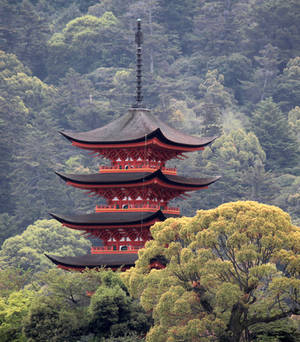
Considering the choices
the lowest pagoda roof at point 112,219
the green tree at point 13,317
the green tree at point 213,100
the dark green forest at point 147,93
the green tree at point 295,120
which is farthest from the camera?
the green tree at point 295,120

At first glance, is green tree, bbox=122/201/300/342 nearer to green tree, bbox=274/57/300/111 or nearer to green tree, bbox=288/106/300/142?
green tree, bbox=288/106/300/142

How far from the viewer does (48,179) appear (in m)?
134

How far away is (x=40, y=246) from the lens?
110438 mm

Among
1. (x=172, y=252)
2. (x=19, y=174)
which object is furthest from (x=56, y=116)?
(x=172, y=252)

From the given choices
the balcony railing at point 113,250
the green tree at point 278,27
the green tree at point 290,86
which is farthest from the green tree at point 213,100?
the balcony railing at point 113,250

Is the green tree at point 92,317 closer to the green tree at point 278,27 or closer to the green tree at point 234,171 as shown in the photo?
the green tree at point 234,171

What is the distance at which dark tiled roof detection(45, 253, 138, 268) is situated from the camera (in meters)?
60.4

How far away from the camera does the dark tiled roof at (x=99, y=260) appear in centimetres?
6038

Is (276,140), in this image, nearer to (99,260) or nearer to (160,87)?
(160,87)

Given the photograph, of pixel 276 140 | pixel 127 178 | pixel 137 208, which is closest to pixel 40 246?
pixel 276 140

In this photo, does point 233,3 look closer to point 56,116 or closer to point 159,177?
point 56,116

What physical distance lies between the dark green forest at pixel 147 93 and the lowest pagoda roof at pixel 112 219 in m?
42.7

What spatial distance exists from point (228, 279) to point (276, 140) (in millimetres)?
84193

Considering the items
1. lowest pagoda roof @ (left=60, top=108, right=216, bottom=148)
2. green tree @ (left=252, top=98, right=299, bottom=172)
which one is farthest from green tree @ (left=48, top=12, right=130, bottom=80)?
lowest pagoda roof @ (left=60, top=108, right=216, bottom=148)
